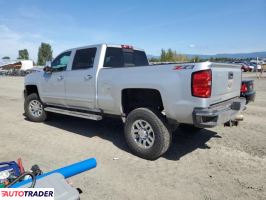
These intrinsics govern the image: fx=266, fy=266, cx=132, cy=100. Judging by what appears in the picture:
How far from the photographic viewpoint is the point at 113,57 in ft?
19.0

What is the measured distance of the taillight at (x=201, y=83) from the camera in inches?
153

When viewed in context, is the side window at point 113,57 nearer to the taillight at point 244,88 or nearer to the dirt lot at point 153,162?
the dirt lot at point 153,162

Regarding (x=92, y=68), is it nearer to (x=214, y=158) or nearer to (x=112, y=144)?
(x=112, y=144)

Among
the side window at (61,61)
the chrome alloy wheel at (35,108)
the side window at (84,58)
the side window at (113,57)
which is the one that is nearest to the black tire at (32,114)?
the chrome alloy wheel at (35,108)

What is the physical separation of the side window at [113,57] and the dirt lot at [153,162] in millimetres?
1619

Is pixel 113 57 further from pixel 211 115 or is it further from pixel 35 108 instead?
pixel 35 108

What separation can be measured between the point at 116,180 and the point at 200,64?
2081mm

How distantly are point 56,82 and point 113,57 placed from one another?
1.73 m

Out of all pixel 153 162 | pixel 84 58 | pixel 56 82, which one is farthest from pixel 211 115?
pixel 56 82

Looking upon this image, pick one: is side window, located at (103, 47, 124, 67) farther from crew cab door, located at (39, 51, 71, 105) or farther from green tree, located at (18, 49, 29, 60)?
green tree, located at (18, 49, 29, 60)

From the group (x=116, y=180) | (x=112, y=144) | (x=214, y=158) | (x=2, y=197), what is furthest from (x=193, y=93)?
(x=2, y=197)

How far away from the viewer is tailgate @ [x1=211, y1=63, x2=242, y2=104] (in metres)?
4.08

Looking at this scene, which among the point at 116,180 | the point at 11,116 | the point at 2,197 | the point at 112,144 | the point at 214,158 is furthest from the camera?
the point at 11,116

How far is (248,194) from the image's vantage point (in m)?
3.38
